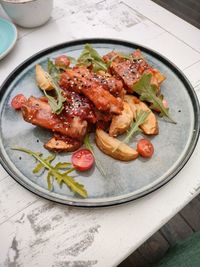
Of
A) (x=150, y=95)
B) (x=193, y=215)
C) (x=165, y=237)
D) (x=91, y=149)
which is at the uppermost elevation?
(x=150, y=95)

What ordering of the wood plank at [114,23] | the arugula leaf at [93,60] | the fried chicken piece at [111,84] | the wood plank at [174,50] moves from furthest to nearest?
the wood plank at [114,23] → the wood plank at [174,50] → the arugula leaf at [93,60] → the fried chicken piece at [111,84]

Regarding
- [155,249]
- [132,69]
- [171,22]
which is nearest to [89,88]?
[132,69]

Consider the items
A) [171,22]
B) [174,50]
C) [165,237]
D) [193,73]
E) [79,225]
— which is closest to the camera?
[79,225]

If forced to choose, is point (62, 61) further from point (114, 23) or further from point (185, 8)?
point (185, 8)

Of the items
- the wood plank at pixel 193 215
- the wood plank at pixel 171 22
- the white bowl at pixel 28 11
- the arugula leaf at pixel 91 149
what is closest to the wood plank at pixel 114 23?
the wood plank at pixel 171 22

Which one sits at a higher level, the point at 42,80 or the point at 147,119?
the point at 147,119

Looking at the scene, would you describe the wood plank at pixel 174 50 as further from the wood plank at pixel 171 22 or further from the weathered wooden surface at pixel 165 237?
the weathered wooden surface at pixel 165 237
